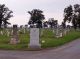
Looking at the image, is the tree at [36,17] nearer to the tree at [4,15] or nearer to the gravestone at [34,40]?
the tree at [4,15]

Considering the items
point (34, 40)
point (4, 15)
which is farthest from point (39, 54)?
point (4, 15)

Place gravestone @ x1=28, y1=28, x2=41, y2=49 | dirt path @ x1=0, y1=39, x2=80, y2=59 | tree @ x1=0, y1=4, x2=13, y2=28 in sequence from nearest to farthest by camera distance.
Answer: dirt path @ x1=0, y1=39, x2=80, y2=59 → gravestone @ x1=28, y1=28, x2=41, y2=49 → tree @ x1=0, y1=4, x2=13, y2=28

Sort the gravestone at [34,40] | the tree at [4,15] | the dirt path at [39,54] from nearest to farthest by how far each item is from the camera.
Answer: the dirt path at [39,54]
the gravestone at [34,40]
the tree at [4,15]

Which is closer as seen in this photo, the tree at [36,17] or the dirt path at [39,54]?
the dirt path at [39,54]

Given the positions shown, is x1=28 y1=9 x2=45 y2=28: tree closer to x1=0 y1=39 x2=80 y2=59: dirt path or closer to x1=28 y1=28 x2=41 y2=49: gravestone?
x1=28 y1=28 x2=41 y2=49: gravestone

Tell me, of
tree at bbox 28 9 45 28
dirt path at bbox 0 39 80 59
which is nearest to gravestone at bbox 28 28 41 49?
dirt path at bbox 0 39 80 59

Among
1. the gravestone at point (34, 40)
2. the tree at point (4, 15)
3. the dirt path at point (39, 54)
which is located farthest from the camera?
the tree at point (4, 15)

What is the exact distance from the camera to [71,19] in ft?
365

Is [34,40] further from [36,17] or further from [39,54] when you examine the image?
[36,17]

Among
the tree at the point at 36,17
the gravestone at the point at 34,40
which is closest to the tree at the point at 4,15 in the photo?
the tree at the point at 36,17

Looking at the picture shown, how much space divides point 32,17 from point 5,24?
10116mm

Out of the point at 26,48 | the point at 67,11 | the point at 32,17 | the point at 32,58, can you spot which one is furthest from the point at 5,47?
the point at 67,11

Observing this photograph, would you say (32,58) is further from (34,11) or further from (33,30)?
(34,11)

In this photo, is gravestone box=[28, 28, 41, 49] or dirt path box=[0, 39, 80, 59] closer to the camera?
dirt path box=[0, 39, 80, 59]
